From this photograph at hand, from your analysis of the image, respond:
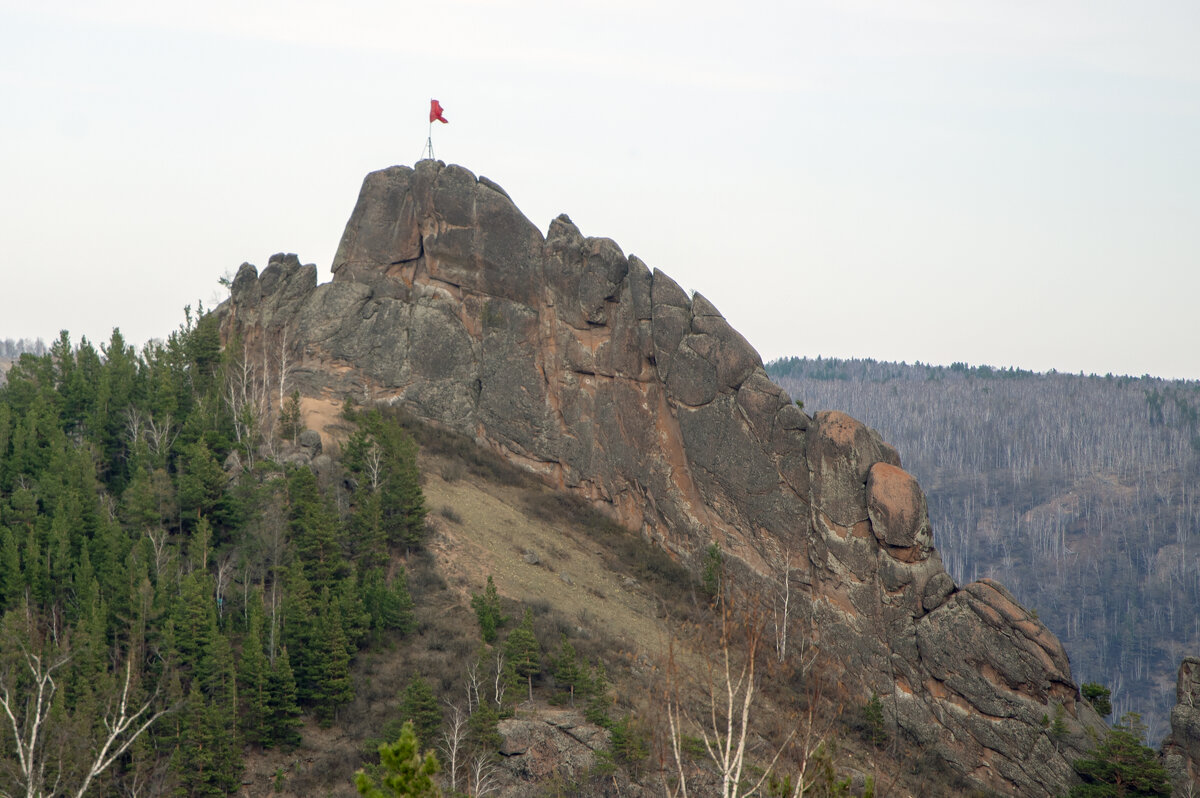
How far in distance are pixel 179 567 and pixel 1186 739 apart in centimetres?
5081

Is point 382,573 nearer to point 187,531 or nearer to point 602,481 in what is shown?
point 187,531

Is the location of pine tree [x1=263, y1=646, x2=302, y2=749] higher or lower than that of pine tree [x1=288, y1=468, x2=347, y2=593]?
lower

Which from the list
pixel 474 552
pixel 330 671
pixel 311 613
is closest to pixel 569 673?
pixel 330 671

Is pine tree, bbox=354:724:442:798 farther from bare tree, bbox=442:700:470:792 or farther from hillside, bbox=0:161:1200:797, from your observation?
bare tree, bbox=442:700:470:792

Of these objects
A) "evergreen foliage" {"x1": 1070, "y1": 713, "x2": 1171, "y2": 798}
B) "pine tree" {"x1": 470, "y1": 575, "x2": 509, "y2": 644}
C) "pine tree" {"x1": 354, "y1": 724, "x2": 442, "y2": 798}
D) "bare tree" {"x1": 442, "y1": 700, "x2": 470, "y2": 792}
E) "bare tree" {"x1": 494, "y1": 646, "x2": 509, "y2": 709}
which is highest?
"pine tree" {"x1": 354, "y1": 724, "x2": 442, "y2": 798}

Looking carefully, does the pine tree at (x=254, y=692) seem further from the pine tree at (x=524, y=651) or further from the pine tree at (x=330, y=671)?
the pine tree at (x=524, y=651)

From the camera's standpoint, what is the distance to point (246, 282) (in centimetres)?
8088

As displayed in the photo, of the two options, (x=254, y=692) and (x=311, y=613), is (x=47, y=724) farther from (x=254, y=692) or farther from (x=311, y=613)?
(x=311, y=613)

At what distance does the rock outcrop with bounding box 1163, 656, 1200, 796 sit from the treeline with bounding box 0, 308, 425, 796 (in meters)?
38.7

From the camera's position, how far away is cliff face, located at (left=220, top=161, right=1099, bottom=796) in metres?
58.9

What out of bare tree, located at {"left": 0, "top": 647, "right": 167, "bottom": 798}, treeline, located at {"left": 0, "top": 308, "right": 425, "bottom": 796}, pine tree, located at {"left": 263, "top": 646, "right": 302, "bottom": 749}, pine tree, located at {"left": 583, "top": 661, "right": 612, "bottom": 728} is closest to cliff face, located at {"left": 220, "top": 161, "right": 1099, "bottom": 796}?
treeline, located at {"left": 0, "top": 308, "right": 425, "bottom": 796}

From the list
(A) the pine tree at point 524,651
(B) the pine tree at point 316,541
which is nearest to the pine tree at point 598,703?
(A) the pine tree at point 524,651

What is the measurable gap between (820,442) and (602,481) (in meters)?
16.0

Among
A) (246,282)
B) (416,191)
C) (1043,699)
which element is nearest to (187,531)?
(246,282)
